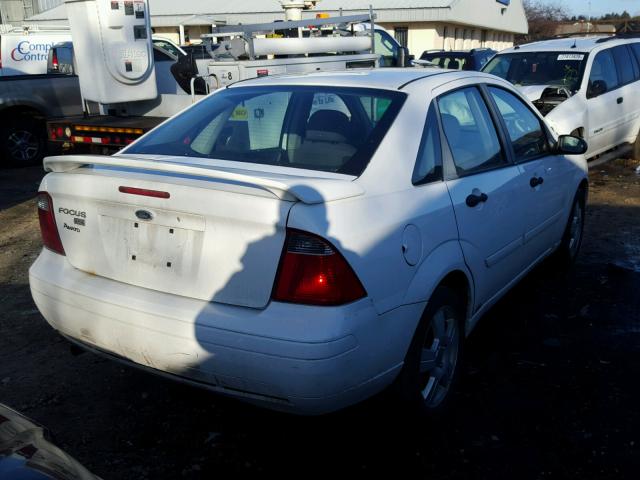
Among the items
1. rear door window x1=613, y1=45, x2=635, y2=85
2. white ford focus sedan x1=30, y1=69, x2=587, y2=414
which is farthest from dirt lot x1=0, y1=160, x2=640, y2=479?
rear door window x1=613, y1=45, x2=635, y2=85

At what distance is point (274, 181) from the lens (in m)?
2.62

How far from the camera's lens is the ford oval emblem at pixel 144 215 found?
2.83 metres

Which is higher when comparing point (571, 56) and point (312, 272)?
point (571, 56)

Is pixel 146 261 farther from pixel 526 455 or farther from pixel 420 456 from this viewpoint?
pixel 526 455

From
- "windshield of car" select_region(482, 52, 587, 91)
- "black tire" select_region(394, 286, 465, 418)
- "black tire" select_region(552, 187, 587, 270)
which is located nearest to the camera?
"black tire" select_region(394, 286, 465, 418)

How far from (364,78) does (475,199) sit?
909mm

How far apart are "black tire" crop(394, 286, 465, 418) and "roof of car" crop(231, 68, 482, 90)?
1.16 metres

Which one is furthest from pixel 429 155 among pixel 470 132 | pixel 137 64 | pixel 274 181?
pixel 137 64

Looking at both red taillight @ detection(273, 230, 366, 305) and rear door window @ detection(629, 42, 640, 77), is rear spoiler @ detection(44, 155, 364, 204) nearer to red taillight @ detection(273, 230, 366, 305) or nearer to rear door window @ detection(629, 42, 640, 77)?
red taillight @ detection(273, 230, 366, 305)

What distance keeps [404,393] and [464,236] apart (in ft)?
2.76

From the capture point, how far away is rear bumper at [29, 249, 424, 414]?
2551 millimetres

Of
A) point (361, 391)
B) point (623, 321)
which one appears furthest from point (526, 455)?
point (623, 321)

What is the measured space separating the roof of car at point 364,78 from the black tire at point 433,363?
1.16 metres

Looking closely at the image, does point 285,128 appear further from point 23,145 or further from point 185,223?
point 23,145
